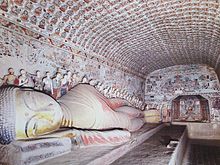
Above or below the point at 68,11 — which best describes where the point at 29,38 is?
below

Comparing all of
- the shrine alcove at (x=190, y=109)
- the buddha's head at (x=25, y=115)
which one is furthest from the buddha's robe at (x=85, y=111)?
the shrine alcove at (x=190, y=109)

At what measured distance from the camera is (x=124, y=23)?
395 centimetres

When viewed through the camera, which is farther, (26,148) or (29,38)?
(29,38)

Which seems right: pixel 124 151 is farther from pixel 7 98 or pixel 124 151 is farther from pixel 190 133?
pixel 190 133

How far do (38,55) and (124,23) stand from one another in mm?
1751

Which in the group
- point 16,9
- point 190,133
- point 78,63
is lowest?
point 190,133

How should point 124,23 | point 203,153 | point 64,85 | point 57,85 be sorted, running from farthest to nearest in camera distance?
point 203,153
point 124,23
point 64,85
point 57,85

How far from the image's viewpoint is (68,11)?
3.20 metres

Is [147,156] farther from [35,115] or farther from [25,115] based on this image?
[25,115]

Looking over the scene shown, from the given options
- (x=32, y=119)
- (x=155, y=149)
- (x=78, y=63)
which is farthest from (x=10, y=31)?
(x=155, y=149)

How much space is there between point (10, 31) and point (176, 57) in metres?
5.25

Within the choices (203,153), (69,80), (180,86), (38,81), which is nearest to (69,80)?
(69,80)

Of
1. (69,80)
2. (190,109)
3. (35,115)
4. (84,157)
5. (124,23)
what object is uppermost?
(124,23)

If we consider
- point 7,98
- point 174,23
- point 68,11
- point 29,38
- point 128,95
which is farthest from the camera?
point 128,95
